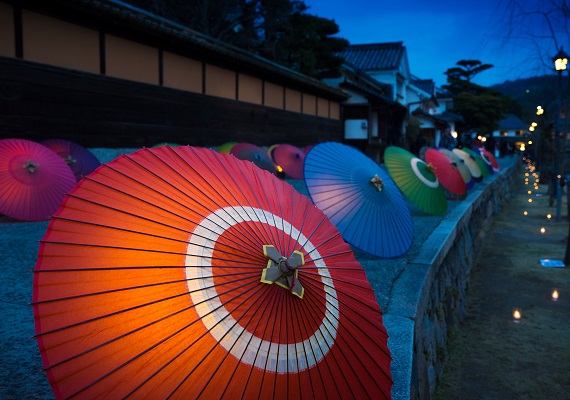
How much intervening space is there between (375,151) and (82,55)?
51.2 feet

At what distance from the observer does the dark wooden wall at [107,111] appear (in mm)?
7301

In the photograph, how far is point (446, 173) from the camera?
7.73 metres

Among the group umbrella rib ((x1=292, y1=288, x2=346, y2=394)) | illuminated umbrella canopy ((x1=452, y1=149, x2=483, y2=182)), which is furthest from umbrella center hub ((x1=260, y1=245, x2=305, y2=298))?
illuminated umbrella canopy ((x1=452, y1=149, x2=483, y2=182))

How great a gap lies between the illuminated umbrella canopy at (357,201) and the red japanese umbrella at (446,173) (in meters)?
3.45

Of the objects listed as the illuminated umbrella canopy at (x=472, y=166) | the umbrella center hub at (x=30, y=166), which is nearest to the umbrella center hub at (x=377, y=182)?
the umbrella center hub at (x=30, y=166)

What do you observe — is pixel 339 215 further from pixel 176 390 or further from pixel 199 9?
pixel 199 9

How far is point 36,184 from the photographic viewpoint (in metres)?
5.60

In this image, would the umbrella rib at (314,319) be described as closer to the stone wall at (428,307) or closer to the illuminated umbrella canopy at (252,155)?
the stone wall at (428,307)

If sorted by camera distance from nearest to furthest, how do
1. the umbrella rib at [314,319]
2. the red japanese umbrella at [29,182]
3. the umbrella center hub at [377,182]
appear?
the umbrella rib at [314,319] < the umbrella center hub at [377,182] < the red japanese umbrella at [29,182]

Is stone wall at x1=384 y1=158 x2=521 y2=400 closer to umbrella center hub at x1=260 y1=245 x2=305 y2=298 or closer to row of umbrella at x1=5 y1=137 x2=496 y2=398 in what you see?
row of umbrella at x1=5 y1=137 x2=496 y2=398

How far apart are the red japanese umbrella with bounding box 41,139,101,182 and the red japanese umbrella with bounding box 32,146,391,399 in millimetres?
5899

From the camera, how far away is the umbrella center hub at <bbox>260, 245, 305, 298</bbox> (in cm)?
151

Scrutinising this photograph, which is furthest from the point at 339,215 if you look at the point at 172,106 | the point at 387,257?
the point at 172,106

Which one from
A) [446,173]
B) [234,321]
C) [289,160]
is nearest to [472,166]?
[289,160]
